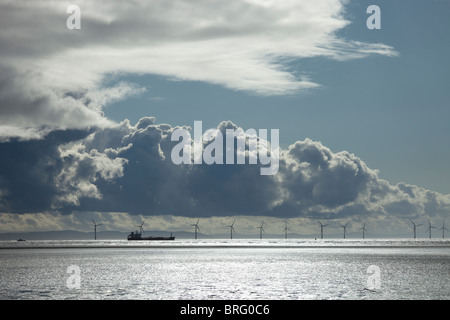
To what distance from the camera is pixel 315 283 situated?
402 feet

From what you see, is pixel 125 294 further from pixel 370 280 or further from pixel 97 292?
pixel 370 280

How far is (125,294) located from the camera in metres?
101

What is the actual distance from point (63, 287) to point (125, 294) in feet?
62.7

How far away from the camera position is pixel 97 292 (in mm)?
104062
